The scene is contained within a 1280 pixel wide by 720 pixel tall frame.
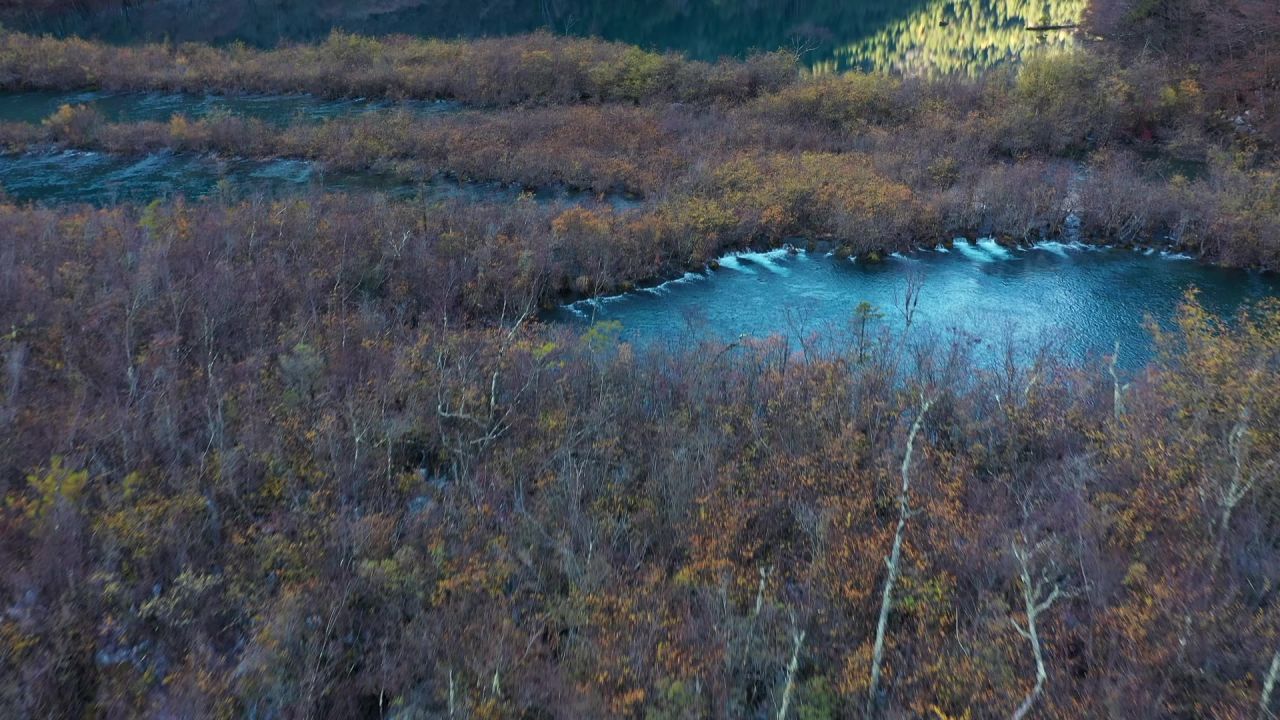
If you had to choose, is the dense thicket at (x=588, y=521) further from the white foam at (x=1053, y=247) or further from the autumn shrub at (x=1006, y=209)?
the autumn shrub at (x=1006, y=209)

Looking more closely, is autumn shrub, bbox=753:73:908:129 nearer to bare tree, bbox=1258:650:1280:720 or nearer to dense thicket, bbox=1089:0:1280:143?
dense thicket, bbox=1089:0:1280:143

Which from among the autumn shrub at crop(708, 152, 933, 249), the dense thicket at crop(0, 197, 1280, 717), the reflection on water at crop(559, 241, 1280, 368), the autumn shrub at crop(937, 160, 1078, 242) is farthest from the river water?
the dense thicket at crop(0, 197, 1280, 717)

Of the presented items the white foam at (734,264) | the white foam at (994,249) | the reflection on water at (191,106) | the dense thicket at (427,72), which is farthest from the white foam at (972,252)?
the reflection on water at (191,106)

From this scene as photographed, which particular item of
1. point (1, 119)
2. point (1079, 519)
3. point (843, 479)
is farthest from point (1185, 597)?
point (1, 119)

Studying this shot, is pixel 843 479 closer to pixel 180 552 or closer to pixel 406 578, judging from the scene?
pixel 406 578

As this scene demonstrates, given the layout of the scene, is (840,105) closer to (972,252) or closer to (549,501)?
(972,252)

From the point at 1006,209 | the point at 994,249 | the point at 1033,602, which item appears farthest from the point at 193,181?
the point at 1033,602
